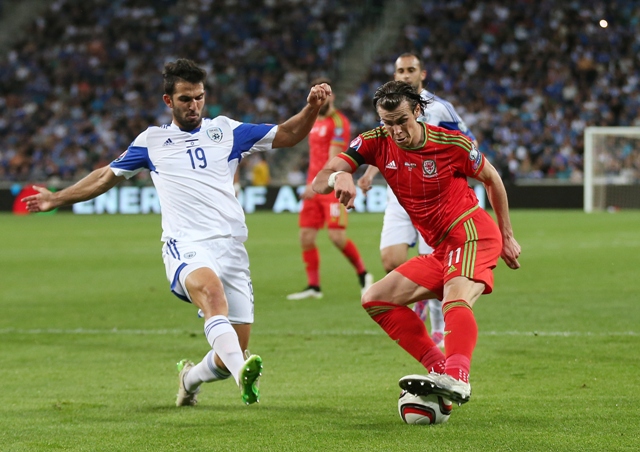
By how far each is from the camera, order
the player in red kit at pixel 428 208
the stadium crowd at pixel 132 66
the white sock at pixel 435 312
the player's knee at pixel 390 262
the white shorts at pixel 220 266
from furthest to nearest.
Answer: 1. the stadium crowd at pixel 132 66
2. the player's knee at pixel 390 262
3. the white sock at pixel 435 312
4. the white shorts at pixel 220 266
5. the player in red kit at pixel 428 208

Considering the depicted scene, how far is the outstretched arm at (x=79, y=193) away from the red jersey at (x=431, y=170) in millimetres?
1458

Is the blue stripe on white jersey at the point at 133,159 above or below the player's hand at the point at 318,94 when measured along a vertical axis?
below

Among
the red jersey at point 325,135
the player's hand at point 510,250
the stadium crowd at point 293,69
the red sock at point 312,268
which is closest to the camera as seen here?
the player's hand at point 510,250

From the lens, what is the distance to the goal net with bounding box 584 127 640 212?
27781mm

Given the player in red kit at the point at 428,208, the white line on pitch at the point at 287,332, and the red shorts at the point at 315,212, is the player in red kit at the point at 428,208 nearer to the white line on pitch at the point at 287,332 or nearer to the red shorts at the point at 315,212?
the white line on pitch at the point at 287,332

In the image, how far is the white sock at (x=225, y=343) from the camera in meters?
5.14

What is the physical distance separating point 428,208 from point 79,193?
211cm

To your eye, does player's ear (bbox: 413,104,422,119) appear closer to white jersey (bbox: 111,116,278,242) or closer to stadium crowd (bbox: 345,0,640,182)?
white jersey (bbox: 111,116,278,242)

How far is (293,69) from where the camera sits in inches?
1375

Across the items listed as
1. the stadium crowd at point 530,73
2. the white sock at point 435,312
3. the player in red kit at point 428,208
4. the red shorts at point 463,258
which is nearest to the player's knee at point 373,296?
the player in red kit at point 428,208

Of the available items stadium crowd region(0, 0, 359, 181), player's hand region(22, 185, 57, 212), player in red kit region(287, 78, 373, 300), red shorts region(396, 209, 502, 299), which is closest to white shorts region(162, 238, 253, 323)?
player's hand region(22, 185, 57, 212)

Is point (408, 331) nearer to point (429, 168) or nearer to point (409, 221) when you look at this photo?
point (429, 168)

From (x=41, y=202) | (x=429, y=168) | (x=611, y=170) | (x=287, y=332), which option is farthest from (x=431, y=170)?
(x=611, y=170)

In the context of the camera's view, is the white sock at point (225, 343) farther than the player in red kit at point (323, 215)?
No
